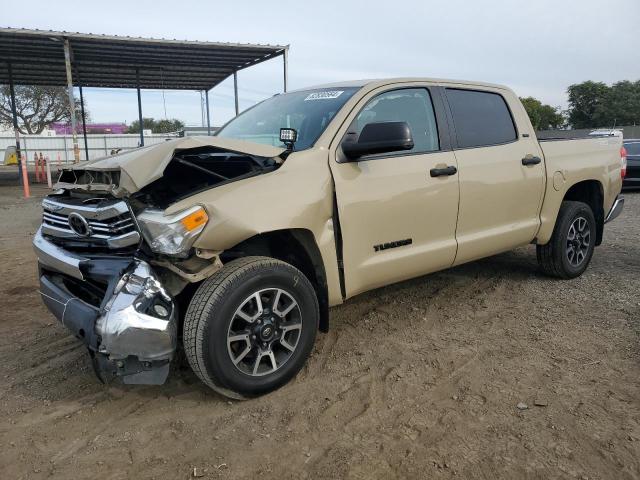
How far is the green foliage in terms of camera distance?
51031mm

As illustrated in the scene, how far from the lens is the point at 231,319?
2775 mm

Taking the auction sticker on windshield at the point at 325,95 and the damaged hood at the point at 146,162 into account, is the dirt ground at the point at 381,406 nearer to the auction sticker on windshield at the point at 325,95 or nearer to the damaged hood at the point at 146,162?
the damaged hood at the point at 146,162

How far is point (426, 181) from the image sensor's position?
12.1 feet

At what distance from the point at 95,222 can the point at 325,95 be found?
1.88m

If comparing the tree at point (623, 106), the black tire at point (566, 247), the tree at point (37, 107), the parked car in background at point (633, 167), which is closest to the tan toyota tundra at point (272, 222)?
the black tire at point (566, 247)

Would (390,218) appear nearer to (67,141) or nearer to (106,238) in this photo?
(106,238)

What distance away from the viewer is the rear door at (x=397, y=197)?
10.9 feet

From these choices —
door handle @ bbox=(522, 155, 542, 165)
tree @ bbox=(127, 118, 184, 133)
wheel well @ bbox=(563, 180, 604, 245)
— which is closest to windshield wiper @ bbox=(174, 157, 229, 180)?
door handle @ bbox=(522, 155, 542, 165)

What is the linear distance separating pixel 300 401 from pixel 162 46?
1434 cm

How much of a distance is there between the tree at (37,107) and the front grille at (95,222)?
41076mm

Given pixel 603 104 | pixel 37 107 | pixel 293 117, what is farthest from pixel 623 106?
pixel 293 117

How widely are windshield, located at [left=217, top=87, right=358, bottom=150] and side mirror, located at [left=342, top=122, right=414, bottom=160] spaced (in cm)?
34

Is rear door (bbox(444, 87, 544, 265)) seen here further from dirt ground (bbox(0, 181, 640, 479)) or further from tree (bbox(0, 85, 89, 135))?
tree (bbox(0, 85, 89, 135))

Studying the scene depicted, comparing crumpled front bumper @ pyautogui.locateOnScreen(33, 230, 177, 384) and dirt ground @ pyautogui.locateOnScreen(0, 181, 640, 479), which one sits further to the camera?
crumpled front bumper @ pyautogui.locateOnScreen(33, 230, 177, 384)
